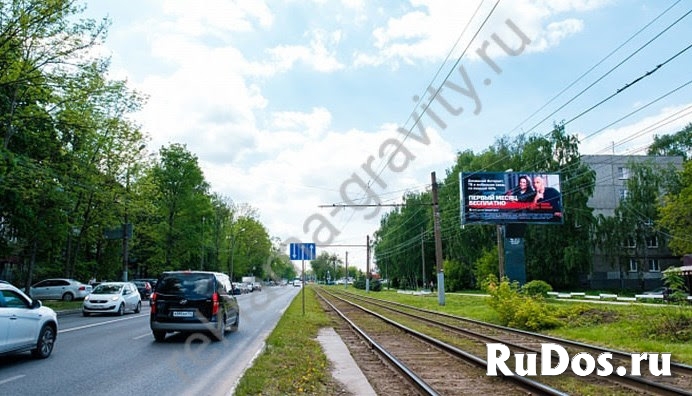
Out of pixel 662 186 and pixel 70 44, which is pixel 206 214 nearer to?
pixel 70 44

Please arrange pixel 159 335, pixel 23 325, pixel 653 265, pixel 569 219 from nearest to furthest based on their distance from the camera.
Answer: pixel 23 325 → pixel 159 335 → pixel 569 219 → pixel 653 265

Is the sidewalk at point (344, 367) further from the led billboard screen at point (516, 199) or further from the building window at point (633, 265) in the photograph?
the building window at point (633, 265)

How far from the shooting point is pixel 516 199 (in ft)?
122

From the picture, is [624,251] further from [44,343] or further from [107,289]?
[44,343]

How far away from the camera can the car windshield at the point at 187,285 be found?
14.7 m

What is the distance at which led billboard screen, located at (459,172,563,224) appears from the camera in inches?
1457

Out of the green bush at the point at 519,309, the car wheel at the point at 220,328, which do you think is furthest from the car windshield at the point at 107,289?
the green bush at the point at 519,309

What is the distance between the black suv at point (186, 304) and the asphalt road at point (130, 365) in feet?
1.47

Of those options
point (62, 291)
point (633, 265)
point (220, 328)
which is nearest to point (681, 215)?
point (633, 265)

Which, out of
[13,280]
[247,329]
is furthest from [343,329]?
[13,280]

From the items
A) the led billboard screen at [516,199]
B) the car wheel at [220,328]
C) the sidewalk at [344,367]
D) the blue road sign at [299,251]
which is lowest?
the sidewalk at [344,367]

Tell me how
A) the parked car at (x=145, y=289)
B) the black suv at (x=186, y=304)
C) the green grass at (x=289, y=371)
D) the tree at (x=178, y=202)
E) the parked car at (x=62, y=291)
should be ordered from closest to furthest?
the green grass at (x=289, y=371), the black suv at (x=186, y=304), the parked car at (x=62, y=291), the parked car at (x=145, y=289), the tree at (x=178, y=202)

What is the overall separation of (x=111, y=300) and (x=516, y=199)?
25.9 m

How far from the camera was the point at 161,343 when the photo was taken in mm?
14375
